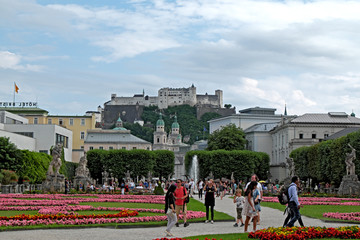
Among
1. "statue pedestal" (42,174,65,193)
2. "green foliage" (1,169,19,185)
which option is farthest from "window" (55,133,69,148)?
"statue pedestal" (42,174,65,193)

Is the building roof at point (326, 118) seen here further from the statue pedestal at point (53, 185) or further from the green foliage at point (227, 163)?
the statue pedestal at point (53, 185)

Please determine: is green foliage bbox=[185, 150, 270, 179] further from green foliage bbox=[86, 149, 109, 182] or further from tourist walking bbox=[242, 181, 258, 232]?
tourist walking bbox=[242, 181, 258, 232]

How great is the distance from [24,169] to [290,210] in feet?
162

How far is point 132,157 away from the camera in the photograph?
97188 millimetres

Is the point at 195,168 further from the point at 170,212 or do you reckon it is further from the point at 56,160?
the point at 170,212

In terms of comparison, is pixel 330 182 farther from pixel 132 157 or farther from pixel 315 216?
pixel 315 216

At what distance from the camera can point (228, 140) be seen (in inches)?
4700

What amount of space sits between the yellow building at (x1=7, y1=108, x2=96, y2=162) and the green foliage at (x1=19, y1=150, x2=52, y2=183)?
43.8m

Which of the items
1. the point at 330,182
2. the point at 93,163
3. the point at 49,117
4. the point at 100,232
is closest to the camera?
the point at 100,232

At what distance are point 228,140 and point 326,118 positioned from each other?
19.5m

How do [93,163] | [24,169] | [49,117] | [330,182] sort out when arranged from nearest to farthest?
[24,169] < [330,182] < [93,163] < [49,117]

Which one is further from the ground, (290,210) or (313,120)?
(313,120)

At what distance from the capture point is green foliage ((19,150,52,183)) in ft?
218

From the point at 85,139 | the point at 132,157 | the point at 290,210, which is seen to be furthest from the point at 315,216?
the point at 85,139
